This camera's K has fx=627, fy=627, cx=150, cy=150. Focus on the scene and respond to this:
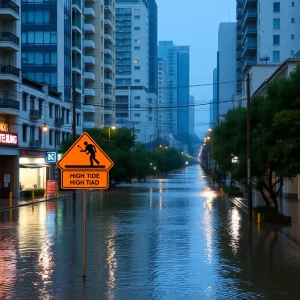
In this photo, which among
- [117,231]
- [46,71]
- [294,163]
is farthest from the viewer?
[46,71]

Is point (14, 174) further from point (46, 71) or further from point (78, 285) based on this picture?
point (78, 285)

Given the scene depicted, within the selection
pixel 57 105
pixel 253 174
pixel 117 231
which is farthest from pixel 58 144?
pixel 117 231

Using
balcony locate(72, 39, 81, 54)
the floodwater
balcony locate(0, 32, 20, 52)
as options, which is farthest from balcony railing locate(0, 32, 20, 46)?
balcony locate(72, 39, 81, 54)

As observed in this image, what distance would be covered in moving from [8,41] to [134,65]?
482ft

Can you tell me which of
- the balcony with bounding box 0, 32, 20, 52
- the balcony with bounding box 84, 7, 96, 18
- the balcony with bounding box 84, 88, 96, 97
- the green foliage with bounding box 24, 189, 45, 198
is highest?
the balcony with bounding box 84, 7, 96, 18

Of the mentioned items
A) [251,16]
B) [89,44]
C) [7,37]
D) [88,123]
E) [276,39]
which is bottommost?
[88,123]

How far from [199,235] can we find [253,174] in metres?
9.00

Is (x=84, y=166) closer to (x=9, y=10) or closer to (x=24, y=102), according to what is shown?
(x=9, y=10)

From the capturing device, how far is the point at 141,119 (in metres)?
188

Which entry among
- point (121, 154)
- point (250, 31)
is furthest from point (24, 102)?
point (250, 31)

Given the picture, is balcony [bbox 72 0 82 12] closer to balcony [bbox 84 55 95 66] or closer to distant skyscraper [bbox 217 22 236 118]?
balcony [bbox 84 55 95 66]

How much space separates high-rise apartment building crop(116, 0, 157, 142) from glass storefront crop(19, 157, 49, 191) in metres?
125

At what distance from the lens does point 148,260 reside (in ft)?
54.0

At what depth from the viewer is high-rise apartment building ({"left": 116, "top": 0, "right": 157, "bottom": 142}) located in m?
186
